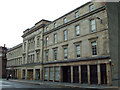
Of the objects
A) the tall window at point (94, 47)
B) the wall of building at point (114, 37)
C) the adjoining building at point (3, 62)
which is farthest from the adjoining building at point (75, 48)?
the adjoining building at point (3, 62)

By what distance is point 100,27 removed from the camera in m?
23.3

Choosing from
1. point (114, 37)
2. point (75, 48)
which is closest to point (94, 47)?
point (114, 37)

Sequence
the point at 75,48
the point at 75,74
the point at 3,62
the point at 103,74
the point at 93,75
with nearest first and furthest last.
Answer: the point at 103,74, the point at 93,75, the point at 75,74, the point at 75,48, the point at 3,62

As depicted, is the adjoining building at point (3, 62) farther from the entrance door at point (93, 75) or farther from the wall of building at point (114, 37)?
the wall of building at point (114, 37)

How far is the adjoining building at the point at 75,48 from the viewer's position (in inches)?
886

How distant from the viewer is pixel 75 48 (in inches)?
1082

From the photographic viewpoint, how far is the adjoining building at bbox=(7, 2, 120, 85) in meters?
22.5

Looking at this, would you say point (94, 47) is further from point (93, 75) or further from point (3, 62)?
point (3, 62)

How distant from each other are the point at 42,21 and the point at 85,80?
21.1 m

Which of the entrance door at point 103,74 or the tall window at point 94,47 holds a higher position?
the tall window at point 94,47

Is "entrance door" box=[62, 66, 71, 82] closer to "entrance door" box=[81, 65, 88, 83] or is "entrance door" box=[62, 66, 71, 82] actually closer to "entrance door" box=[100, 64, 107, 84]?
"entrance door" box=[81, 65, 88, 83]

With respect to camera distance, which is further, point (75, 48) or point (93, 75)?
point (75, 48)

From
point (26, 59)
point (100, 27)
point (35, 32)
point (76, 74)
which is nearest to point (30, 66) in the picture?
point (26, 59)

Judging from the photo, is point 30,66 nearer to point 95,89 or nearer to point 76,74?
point 76,74
